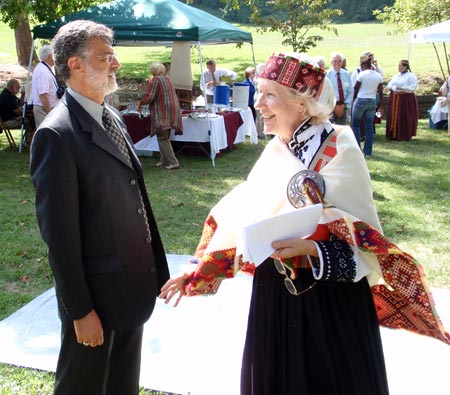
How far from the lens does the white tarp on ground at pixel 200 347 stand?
3.24 metres

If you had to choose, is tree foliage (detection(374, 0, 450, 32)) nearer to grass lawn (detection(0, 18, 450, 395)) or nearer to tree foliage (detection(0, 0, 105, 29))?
grass lawn (detection(0, 18, 450, 395))

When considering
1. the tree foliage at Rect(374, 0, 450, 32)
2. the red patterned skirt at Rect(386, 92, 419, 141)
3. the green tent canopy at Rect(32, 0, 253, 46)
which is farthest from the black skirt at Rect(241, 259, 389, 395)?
the tree foliage at Rect(374, 0, 450, 32)

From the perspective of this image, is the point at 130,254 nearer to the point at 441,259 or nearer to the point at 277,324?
the point at 277,324

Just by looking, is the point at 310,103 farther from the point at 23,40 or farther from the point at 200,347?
the point at 23,40

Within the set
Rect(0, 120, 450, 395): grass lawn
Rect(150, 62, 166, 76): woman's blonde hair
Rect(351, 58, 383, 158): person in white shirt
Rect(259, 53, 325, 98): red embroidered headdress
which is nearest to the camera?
Rect(259, 53, 325, 98): red embroidered headdress

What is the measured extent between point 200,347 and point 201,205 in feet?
11.6

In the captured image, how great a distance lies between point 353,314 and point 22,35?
18.5m

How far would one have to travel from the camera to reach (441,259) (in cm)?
528

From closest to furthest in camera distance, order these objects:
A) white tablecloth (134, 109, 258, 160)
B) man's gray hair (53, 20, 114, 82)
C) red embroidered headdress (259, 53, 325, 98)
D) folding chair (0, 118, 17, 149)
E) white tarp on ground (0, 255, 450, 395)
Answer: man's gray hair (53, 20, 114, 82) < red embroidered headdress (259, 53, 325, 98) < white tarp on ground (0, 255, 450, 395) < white tablecloth (134, 109, 258, 160) < folding chair (0, 118, 17, 149)

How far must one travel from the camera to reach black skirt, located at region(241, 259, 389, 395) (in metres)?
2.07

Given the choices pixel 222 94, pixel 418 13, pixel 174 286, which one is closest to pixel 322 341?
pixel 174 286

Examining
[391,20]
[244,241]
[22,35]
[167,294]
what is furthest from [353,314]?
[391,20]

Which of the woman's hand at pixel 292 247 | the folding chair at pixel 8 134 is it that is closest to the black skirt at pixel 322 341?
the woman's hand at pixel 292 247

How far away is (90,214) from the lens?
6.70 ft
